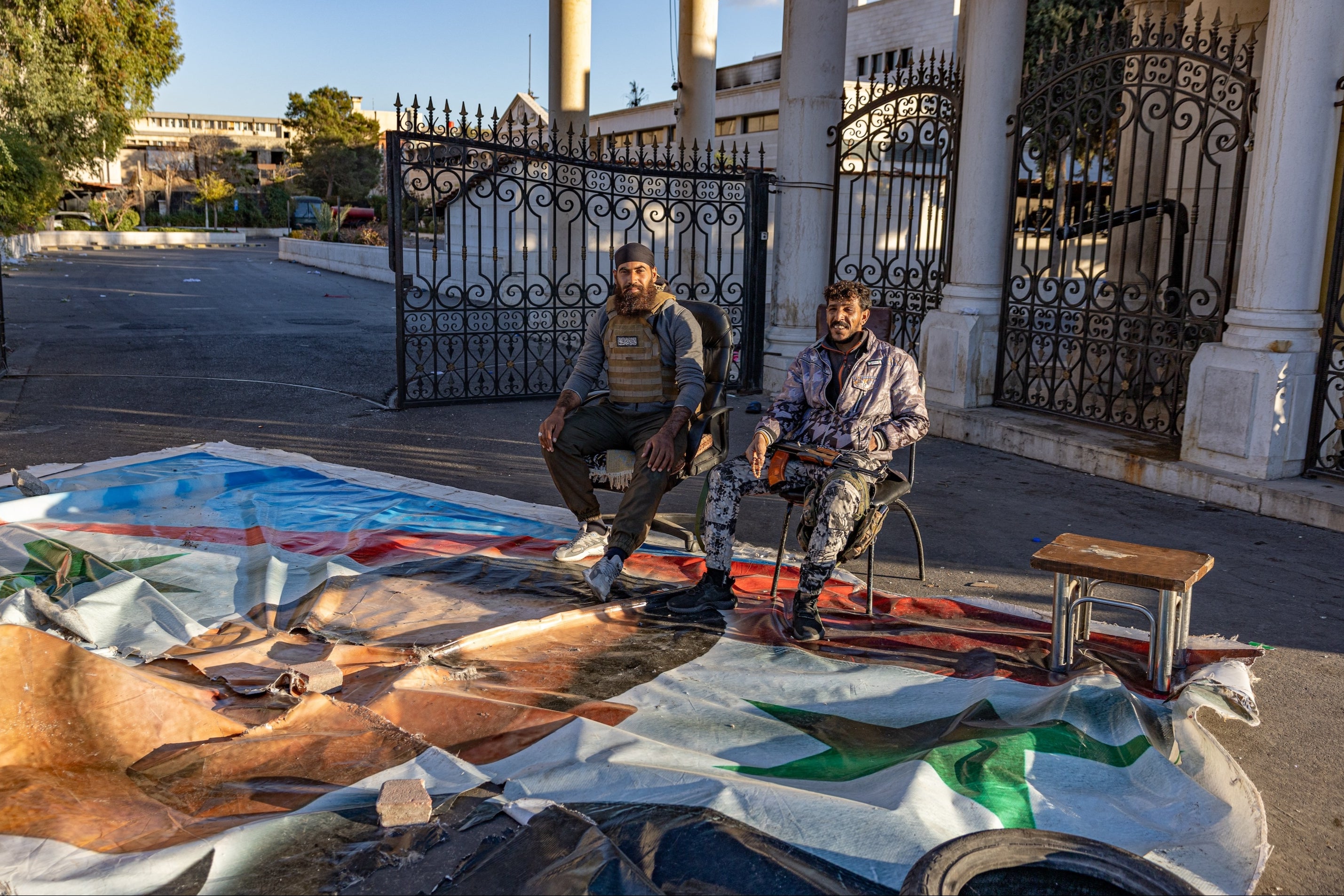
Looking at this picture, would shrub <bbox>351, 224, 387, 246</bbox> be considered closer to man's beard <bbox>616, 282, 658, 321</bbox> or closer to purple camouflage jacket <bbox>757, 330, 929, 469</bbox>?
man's beard <bbox>616, 282, 658, 321</bbox>

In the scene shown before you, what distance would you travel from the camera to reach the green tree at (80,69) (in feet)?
81.7

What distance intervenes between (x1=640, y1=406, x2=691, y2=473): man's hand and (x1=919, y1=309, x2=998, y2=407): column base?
4.57 m

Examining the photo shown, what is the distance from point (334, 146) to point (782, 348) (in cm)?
5949

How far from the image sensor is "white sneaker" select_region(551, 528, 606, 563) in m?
5.43

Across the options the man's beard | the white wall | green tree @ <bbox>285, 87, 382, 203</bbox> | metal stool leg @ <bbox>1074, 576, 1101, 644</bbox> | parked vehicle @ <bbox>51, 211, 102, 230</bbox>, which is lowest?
metal stool leg @ <bbox>1074, 576, 1101, 644</bbox>

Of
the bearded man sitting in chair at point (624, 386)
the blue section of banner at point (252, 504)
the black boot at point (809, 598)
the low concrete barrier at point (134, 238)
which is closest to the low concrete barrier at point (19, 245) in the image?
the low concrete barrier at point (134, 238)

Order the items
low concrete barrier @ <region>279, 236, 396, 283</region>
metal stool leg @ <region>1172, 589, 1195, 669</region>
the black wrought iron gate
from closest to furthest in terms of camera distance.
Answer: metal stool leg @ <region>1172, 589, 1195, 669</region>, the black wrought iron gate, low concrete barrier @ <region>279, 236, 396, 283</region>

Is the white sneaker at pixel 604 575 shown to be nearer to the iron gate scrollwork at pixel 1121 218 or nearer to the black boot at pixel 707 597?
the black boot at pixel 707 597

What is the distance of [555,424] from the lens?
17.8ft

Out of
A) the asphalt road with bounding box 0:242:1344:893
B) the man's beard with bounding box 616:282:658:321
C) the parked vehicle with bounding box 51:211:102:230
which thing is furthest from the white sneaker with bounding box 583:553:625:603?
the parked vehicle with bounding box 51:211:102:230

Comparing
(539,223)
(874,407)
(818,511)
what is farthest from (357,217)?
(818,511)

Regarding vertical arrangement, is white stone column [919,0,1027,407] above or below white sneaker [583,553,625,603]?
above

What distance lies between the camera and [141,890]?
240 cm

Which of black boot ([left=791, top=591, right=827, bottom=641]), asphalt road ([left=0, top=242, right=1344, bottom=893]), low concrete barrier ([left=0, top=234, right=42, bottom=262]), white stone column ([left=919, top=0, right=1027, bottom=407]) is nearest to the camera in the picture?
asphalt road ([left=0, top=242, right=1344, bottom=893])
